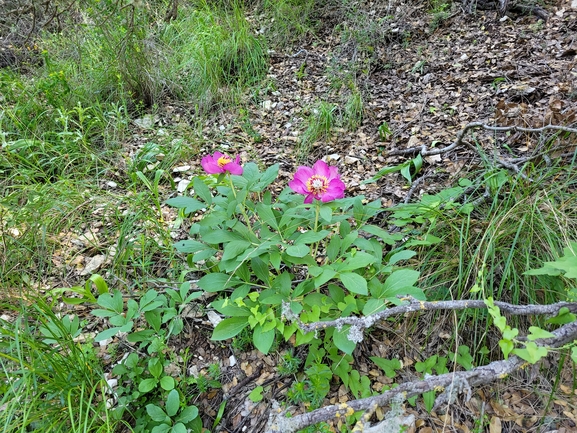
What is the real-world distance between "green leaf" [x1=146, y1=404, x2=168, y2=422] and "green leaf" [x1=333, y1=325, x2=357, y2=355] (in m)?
0.69

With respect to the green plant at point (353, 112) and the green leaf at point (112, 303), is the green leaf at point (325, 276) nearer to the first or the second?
the green leaf at point (112, 303)

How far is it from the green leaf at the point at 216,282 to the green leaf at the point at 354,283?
0.42 meters

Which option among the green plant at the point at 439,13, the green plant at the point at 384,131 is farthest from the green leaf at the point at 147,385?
the green plant at the point at 439,13

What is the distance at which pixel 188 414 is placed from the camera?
1.38m

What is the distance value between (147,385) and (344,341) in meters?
0.77

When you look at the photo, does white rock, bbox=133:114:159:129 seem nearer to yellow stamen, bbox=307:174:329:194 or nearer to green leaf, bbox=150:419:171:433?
yellow stamen, bbox=307:174:329:194

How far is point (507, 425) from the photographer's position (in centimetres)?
132

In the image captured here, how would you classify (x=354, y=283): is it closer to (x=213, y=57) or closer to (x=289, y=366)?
(x=289, y=366)

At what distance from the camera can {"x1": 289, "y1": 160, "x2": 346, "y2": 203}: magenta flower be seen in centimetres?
129

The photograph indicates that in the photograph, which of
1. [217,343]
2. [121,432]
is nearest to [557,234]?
[217,343]

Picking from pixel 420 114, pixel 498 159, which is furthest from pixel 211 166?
pixel 420 114

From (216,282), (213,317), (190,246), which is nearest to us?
(216,282)

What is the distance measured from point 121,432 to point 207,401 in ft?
1.08

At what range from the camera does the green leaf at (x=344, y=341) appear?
1.21 metres
